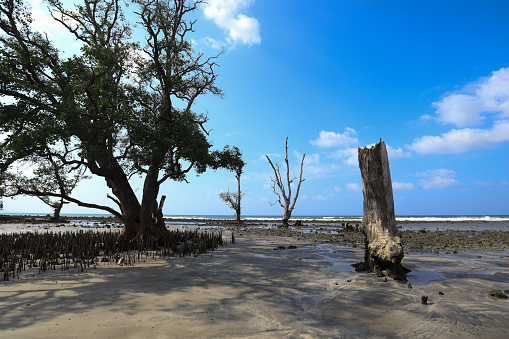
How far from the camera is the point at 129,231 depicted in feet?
42.8

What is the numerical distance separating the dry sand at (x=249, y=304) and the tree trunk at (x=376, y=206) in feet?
1.79

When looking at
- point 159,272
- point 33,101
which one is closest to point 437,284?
point 159,272

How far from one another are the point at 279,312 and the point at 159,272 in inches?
160

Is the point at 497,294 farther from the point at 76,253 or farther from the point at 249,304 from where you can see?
the point at 76,253

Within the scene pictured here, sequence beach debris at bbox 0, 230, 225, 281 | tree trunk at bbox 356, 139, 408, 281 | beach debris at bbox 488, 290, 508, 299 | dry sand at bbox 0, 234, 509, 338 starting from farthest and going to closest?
beach debris at bbox 0, 230, 225, 281 → tree trunk at bbox 356, 139, 408, 281 → beach debris at bbox 488, 290, 508, 299 → dry sand at bbox 0, 234, 509, 338

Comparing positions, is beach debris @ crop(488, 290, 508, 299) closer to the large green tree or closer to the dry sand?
the dry sand

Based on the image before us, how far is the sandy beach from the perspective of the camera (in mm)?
3760

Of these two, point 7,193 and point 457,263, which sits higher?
point 7,193

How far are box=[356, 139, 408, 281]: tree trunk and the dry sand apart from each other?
0.55 m

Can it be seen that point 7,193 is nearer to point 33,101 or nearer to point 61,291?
point 33,101

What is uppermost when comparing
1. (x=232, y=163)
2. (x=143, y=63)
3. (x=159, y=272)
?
(x=143, y=63)

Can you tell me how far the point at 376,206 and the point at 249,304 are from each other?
4.63 meters

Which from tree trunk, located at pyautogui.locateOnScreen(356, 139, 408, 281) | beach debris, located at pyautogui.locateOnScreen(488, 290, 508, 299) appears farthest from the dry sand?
tree trunk, located at pyautogui.locateOnScreen(356, 139, 408, 281)

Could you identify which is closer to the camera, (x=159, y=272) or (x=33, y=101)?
(x=159, y=272)
